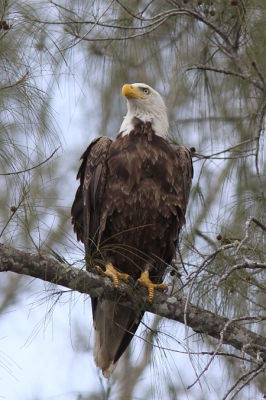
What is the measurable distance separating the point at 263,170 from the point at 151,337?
1.39 m

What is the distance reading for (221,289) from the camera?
361 centimetres

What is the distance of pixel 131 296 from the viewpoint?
12.2ft

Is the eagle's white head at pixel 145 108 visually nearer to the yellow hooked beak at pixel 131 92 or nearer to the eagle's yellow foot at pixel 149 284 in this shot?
the yellow hooked beak at pixel 131 92

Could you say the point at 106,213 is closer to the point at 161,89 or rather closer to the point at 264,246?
the point at 264,246

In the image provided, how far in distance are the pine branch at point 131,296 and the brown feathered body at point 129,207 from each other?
255 millimetres

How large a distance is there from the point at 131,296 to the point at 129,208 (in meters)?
0.59

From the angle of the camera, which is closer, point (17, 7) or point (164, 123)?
point (17, 7)

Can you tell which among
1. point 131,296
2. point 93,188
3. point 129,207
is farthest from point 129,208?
point 131,296

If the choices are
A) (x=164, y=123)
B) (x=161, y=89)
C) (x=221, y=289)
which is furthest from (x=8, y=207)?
(x=161, y=89)

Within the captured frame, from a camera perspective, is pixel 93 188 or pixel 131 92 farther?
pixel 131 92

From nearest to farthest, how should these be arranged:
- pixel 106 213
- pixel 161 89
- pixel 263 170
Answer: pixel 106 213, pixel 263 170, pixel 161 89

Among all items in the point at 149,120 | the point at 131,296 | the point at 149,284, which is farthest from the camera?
the point at 149,120

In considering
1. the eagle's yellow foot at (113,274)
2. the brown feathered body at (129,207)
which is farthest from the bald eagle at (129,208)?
the eagle's yellow foot at (113,274)

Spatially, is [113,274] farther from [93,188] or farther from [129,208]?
[93,188]
